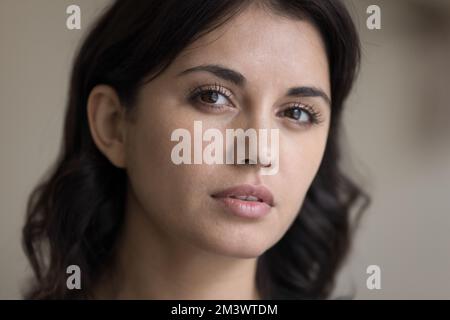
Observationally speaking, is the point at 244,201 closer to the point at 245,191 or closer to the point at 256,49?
the point at 245,191

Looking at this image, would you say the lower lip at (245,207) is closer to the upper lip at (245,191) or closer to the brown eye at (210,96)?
the upper lip at (245,191)

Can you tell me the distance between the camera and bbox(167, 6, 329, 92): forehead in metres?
0.80

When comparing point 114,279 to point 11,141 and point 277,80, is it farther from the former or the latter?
point 277,80

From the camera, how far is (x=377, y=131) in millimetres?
1095

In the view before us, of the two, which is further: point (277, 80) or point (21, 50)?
point (21, 50)

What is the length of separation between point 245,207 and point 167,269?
19 centimetres

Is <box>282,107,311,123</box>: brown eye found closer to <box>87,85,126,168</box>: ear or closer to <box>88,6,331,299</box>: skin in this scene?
<box>88,6,331,299</box>: skin

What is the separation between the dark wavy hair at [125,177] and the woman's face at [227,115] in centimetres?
2

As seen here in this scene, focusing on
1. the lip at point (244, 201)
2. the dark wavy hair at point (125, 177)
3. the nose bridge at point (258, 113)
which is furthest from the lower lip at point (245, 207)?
the dark wavy hair at point (125, 177)

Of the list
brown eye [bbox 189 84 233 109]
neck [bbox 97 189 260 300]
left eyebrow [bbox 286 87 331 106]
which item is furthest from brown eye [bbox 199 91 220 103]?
neck [bbox 97 189 260 300]

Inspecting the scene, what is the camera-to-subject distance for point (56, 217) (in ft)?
3.20

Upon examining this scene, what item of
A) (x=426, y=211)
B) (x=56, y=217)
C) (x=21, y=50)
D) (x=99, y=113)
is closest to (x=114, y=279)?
(x=56, y=217)

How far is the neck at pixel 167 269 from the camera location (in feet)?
2.99

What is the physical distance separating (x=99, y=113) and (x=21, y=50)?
0.24 meters
